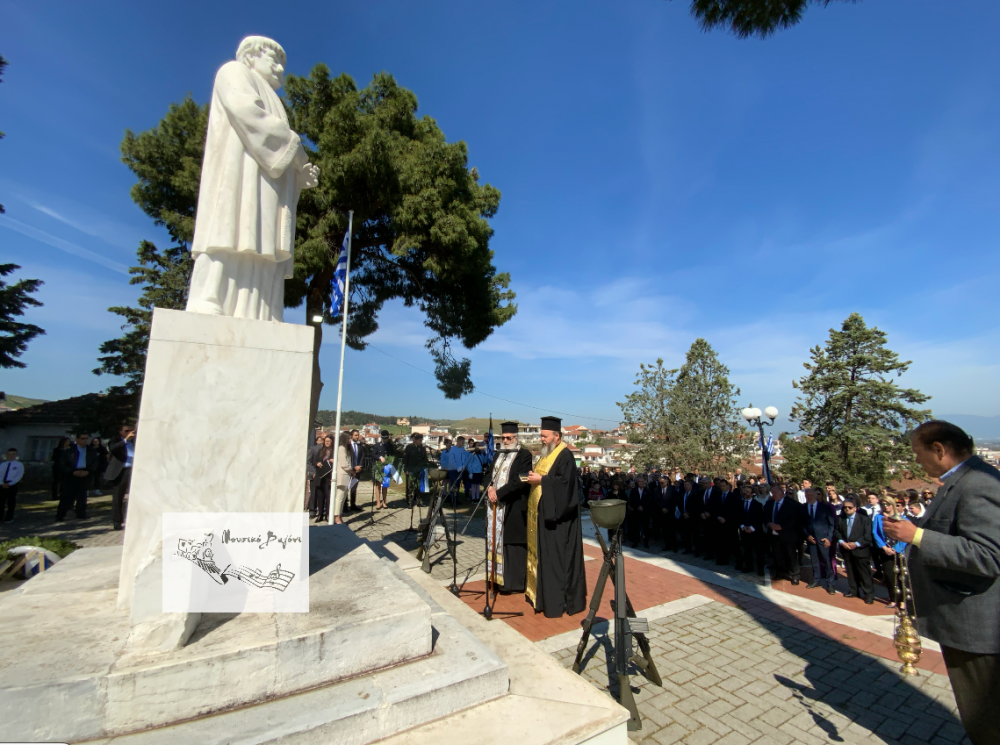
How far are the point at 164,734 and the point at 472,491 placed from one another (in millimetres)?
11327

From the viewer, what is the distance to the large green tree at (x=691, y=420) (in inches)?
963

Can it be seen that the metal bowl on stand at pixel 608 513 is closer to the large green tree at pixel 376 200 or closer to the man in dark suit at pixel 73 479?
the large green tree at pixel 376 200

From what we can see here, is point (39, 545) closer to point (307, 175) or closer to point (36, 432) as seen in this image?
point (307, 175)

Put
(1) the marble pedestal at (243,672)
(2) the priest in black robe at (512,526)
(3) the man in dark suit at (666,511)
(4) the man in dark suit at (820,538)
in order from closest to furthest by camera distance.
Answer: (1) the marble pedestal at (243,672)
(2) the priest in black robe at (512,526)
(4) the man in dark suit at (820,538)
(3) the man in dark suit at (666,511)

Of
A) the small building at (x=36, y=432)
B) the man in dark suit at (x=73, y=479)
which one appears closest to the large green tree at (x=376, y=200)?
the man in dark suit at (x=73, y=479)

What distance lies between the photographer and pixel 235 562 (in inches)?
96.7

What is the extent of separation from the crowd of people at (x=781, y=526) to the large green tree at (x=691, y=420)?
52.4 feet

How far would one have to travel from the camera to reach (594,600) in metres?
3.11

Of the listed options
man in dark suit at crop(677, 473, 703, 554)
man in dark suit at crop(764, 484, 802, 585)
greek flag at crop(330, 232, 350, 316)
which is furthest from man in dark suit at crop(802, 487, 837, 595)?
greek flag at crop(330, 232, 350, 316)

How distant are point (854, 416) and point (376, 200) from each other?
21795 millimetres

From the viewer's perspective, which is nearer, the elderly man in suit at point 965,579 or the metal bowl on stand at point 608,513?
the elderly man in suit at point 965,579

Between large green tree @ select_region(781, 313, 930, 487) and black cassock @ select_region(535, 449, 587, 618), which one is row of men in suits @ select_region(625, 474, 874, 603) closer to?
black cassock @ select_region(535, 449, 587, 618)

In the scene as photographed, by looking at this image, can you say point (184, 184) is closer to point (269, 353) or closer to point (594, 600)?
point (269, 353)

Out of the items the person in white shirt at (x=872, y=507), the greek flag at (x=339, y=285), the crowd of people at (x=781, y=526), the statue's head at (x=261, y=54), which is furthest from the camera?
the greek flag at (x=339, y=285)
